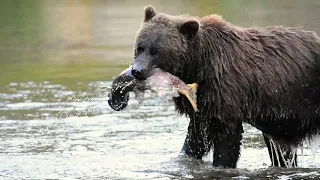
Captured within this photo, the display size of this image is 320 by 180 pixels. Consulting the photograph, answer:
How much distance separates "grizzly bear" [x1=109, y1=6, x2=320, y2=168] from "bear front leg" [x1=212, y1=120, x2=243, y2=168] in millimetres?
10

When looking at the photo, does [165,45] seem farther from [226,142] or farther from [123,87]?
[226,142]

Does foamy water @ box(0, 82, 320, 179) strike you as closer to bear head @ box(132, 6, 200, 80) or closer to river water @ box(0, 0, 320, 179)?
river water @ box(0, 0, 320, 179)

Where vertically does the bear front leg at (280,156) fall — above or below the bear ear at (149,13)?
below

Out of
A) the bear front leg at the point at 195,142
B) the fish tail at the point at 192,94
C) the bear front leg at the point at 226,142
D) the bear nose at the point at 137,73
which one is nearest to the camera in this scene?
the bear nose at the point at 137,73

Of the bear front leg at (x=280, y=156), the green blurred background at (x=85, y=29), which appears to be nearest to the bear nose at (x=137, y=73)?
the bear front leg at (x=280, y=156)

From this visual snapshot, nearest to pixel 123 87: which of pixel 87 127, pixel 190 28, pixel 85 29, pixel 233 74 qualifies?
pixel 190 28

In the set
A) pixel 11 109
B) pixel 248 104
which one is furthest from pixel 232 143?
pixel 11 109

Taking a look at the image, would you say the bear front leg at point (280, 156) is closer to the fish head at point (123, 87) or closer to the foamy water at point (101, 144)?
the foamy water at point (101, 144)

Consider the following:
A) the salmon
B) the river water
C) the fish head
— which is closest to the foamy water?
the river water

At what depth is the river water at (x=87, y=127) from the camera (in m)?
8.60

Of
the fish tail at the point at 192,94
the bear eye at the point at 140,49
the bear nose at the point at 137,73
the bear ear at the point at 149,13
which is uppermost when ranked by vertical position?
the bear ear at the point at 149,13

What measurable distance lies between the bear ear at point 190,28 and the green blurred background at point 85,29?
732 cm

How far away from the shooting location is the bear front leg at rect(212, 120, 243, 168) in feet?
26.0

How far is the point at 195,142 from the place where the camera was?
8.59 meters
